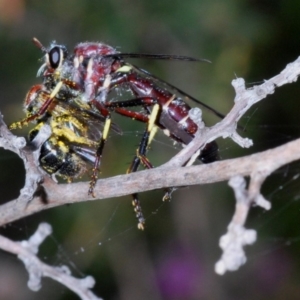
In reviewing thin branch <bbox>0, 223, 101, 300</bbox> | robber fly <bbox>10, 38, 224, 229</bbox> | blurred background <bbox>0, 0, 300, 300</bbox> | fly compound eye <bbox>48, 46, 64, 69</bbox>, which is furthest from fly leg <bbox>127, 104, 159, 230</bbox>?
blurred background <bbox>0, 0, 300, 300</bbox>

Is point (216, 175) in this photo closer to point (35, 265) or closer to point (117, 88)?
point (35, 265)

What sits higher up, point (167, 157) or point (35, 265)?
point (167, 157)

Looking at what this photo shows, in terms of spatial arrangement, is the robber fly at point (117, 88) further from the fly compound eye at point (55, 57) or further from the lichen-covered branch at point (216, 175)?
the lichen-covered branch at point (216, 175)

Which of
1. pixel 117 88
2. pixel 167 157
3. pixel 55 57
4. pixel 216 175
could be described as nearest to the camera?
pixel 216 175

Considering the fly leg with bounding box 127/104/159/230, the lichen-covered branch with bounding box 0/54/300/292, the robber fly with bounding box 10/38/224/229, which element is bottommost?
the lichen-covered branch with bounding box 0/54/300/292

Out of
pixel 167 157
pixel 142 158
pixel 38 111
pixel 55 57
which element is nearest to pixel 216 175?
pixel 142 158

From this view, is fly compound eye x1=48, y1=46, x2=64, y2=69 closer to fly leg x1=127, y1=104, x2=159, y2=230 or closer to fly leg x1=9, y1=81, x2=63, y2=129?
fly leg x1=9, y1=81, x2=63, y2=129
